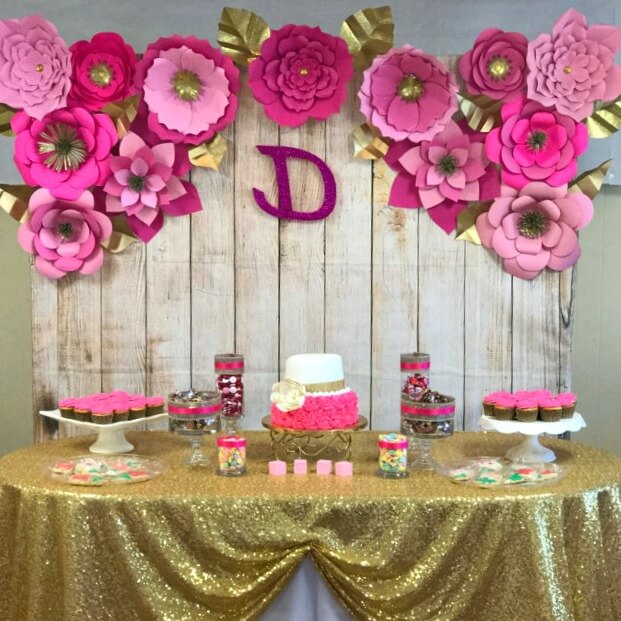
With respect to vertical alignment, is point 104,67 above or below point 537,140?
above

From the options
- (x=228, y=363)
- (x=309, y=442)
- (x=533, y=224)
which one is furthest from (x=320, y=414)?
(x=533, y=224)

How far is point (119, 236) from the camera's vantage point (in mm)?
2355

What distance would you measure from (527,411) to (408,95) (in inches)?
36.8

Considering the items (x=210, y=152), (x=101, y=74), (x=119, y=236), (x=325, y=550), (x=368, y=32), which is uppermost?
(x=368, y=32)

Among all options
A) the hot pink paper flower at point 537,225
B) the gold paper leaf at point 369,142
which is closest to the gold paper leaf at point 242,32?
the gold paper leaf at point 369,142

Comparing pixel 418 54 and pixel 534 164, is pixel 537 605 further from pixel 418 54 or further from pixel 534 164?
pixel 418 54

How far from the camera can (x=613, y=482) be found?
1.84m

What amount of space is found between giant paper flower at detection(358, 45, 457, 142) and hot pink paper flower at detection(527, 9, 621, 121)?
9.4 inches

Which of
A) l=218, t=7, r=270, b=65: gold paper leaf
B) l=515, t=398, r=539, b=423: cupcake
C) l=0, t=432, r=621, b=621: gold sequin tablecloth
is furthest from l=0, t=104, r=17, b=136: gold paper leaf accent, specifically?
l=515, t=398, r=539, b=423: cupcake

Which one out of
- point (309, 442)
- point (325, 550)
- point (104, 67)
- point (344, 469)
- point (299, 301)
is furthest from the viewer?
point (299, 301)

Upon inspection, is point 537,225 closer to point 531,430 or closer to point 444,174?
point 444,174

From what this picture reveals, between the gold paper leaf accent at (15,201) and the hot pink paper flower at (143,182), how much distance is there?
24 centimetres

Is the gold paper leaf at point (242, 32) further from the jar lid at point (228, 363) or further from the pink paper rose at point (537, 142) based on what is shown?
the jar lid at point (228, 363)

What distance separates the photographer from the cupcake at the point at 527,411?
6.36ft
